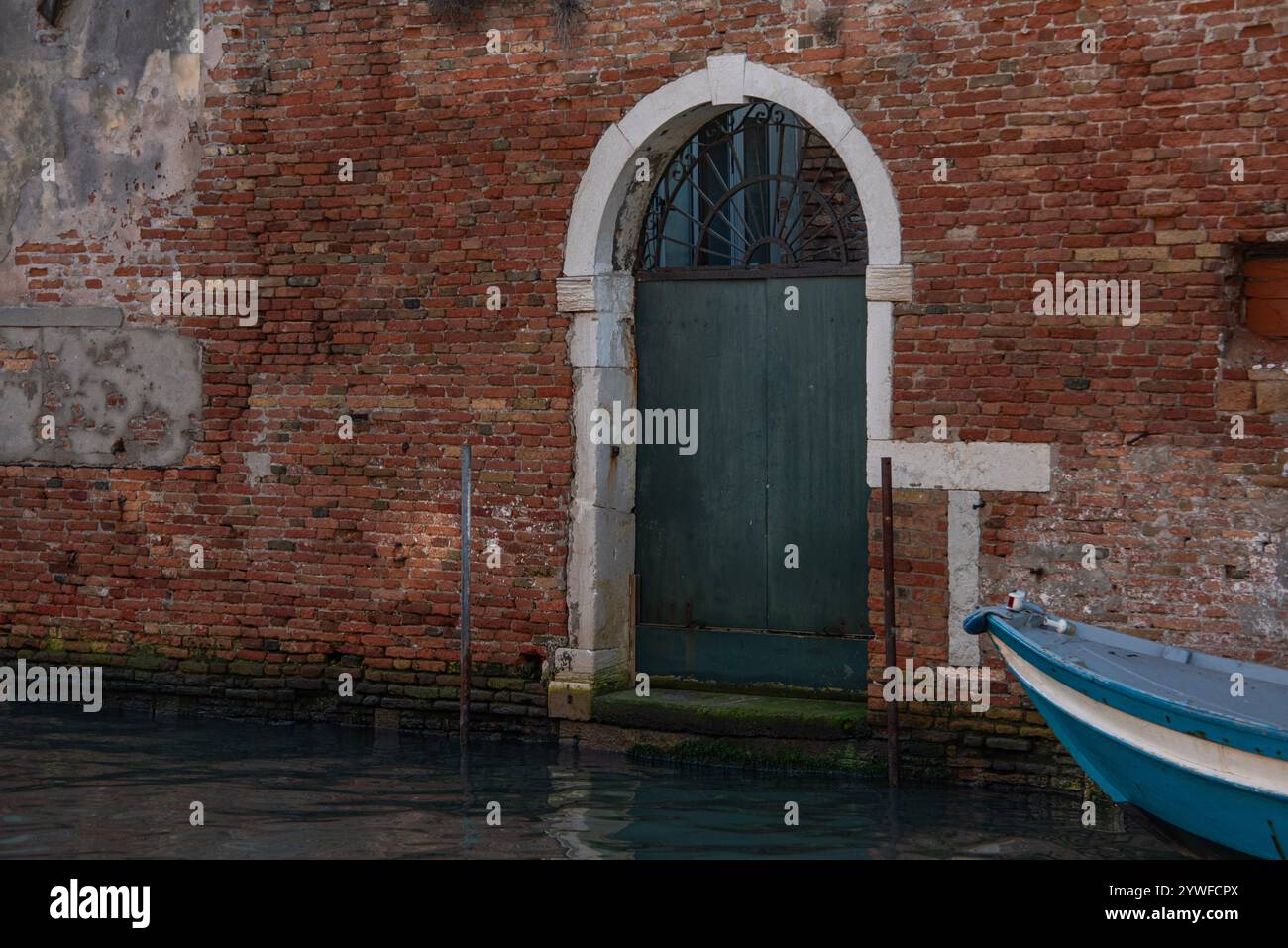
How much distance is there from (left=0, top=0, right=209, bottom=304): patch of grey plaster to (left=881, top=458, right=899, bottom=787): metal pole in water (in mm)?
4502

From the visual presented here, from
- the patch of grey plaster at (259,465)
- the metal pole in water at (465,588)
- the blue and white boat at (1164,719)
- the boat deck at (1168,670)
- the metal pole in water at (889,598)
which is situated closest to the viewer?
the blue and white boat at (1164,719)

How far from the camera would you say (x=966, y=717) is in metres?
8.42

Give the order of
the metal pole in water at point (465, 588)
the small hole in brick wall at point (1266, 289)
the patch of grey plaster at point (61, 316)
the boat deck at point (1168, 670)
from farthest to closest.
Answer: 1. the patch of grey plaster at point (61, 316)
2. the metal pole in water at point (465, 588)
3. the small hole in brick wall at point (1266, 289)
4. the boat deck at point (1168, 670)

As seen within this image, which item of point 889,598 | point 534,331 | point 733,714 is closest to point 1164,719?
point 889,598

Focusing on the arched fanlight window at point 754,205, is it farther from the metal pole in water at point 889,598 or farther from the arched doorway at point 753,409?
the metal pole in water at point 889,598

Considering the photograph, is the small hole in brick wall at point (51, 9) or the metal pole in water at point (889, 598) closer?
the metal pole in water at point (889, 598)

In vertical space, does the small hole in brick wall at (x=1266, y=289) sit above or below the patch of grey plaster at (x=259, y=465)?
above

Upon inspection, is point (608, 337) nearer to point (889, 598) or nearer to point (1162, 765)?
point (889, 598)

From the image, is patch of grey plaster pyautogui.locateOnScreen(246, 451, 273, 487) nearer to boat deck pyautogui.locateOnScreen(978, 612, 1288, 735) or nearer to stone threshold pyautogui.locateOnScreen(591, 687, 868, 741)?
stone threshold pyautogui.locateOnScreen(591, 687, 868, 741)

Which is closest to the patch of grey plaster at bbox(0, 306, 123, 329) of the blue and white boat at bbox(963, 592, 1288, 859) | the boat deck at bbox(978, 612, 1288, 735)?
the blue and white boat at bbox(963, 592, 1288, 859)

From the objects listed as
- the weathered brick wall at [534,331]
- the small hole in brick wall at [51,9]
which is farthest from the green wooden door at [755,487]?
the small hole in brick wall at [51,9]

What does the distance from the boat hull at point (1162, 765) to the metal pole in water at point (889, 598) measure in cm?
112

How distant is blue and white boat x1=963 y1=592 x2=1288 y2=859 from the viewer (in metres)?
6.36

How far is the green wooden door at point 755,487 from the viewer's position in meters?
9.13
